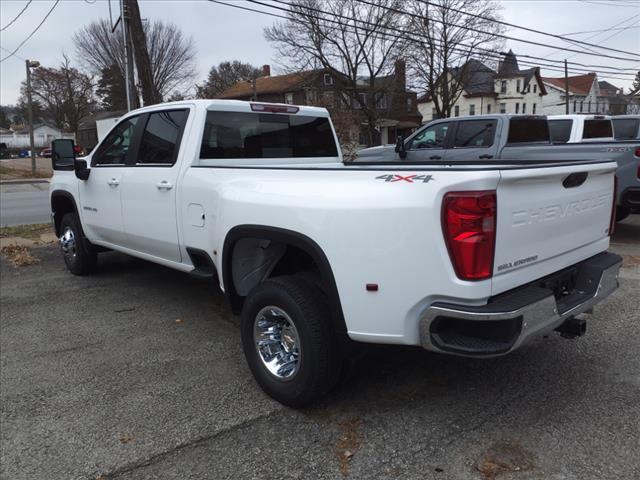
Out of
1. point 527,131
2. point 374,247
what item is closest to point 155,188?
point 374,247

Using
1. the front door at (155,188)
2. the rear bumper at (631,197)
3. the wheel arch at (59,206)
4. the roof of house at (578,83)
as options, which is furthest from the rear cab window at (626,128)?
the roof of house at (578,83)

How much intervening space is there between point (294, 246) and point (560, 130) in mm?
9066

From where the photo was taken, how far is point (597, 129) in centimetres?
1046

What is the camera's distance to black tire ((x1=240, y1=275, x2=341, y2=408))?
294 centimetres

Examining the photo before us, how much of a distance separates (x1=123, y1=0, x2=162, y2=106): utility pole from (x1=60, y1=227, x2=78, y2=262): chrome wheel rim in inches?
247

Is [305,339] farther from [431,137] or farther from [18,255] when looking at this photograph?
[431,137]

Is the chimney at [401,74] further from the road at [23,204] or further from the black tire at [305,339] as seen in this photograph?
the black tire at [305,339]

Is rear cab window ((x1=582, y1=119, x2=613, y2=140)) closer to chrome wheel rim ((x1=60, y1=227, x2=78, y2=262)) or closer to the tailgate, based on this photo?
the tailgate

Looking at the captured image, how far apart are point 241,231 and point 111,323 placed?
215cm

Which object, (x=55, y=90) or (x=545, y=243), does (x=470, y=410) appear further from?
(x=55, y=90)

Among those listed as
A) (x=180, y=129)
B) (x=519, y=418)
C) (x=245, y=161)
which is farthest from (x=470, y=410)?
(x=180, y=129)

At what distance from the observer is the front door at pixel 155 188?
4398 mm

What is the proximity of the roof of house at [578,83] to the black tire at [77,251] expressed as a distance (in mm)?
87547

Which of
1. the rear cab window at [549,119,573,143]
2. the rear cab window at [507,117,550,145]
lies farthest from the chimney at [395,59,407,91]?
the rear cab window at [507,117,550,145]
